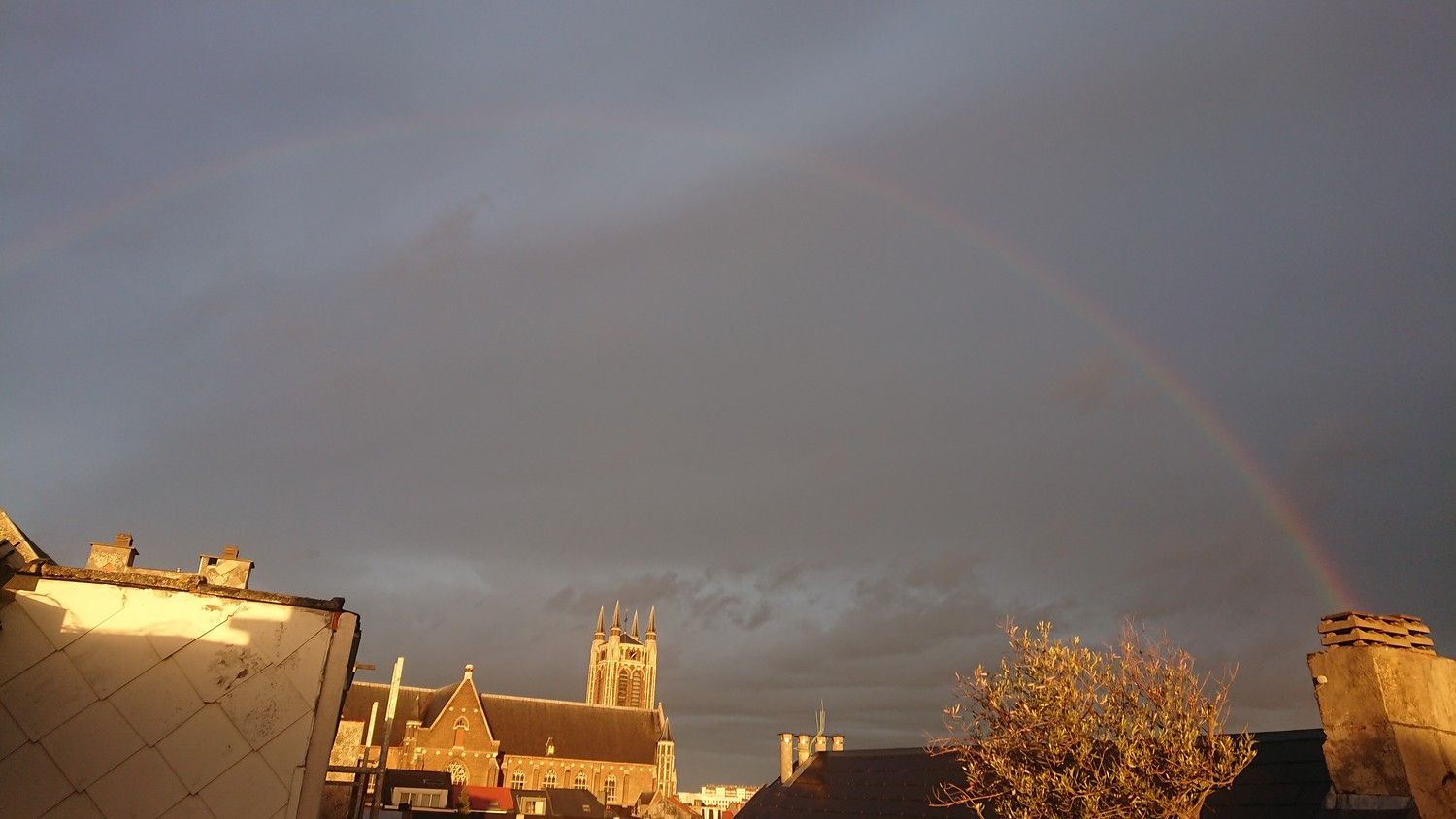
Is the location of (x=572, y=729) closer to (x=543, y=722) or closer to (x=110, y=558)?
(x=543, y=722)

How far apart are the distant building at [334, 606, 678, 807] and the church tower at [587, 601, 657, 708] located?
1498cm

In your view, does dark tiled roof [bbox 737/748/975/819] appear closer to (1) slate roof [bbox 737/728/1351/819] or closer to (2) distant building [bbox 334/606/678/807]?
(1) slate roof [bbox 737/728/1351/819]

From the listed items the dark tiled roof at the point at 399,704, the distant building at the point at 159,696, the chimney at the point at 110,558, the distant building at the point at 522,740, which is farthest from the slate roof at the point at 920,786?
the dark tiled roof at the point at 399,704

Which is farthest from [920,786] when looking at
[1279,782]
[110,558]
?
[110,558]

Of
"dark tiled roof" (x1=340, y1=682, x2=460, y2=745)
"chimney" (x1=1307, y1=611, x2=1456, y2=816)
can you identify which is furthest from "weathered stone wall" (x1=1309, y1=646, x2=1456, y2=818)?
"dark tiled roof" (x1=340, y1=682, x2=460, y2=745)

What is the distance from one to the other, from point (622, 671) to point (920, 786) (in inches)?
4408

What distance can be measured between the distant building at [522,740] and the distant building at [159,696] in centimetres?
8768

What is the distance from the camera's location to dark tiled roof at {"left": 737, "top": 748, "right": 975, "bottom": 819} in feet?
112

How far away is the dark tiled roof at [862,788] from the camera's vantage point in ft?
112

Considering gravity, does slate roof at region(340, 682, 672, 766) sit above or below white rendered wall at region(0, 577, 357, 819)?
above

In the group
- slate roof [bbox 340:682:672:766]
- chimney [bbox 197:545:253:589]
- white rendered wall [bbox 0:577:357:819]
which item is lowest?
white rendered wall [bbox 0:577:357:819]

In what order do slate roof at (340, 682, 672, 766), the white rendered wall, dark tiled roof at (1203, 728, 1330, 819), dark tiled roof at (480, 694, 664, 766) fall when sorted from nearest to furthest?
1. the white rendered wall
2. dark tiled roof at (1203, 728, 1330, 819)
3. slate roof at (340, 682, 672, 766)
4. dark tiled roof at (480, 694, 664, 766)

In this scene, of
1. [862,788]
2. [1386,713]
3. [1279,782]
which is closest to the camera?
[1386,713]

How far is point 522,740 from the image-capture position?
106875 millimetres
